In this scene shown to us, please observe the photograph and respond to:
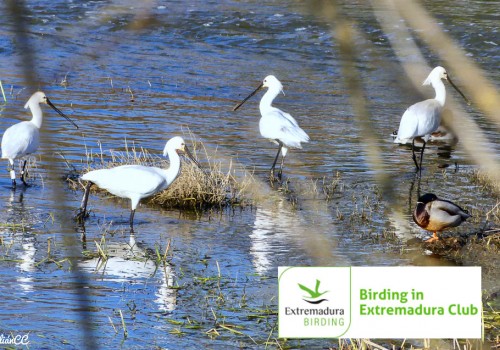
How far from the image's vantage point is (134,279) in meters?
7.09

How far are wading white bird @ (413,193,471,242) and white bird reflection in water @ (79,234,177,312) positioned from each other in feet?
7.79

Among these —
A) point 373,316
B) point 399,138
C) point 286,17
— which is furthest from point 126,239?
point 286,17

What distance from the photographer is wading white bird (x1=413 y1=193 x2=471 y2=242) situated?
27.5 feet

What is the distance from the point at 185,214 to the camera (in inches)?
380

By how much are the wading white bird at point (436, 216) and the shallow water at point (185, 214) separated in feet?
0.70

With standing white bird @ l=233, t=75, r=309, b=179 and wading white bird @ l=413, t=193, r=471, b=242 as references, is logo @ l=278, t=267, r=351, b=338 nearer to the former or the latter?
wading white bird @ l=413, t=193, r=471, b=242

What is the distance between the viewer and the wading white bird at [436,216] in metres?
8.37

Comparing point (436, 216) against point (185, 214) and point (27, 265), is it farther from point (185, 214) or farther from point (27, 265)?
point (27, 265)

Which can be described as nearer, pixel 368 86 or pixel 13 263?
pixel 13 263

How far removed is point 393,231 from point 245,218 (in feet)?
5.13

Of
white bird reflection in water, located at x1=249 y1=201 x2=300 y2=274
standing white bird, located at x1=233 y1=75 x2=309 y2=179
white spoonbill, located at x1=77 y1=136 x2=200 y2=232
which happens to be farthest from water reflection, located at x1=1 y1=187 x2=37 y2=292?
standing white bird, located at x1=233 y1=75 x2=309 y2=179

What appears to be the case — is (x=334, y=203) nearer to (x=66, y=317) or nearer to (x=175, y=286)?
(x=175, y=286)

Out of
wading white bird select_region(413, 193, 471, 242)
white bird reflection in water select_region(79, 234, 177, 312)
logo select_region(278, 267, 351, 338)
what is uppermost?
logo select_region(278, 267, 351, 338)

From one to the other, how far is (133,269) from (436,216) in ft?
9.00
